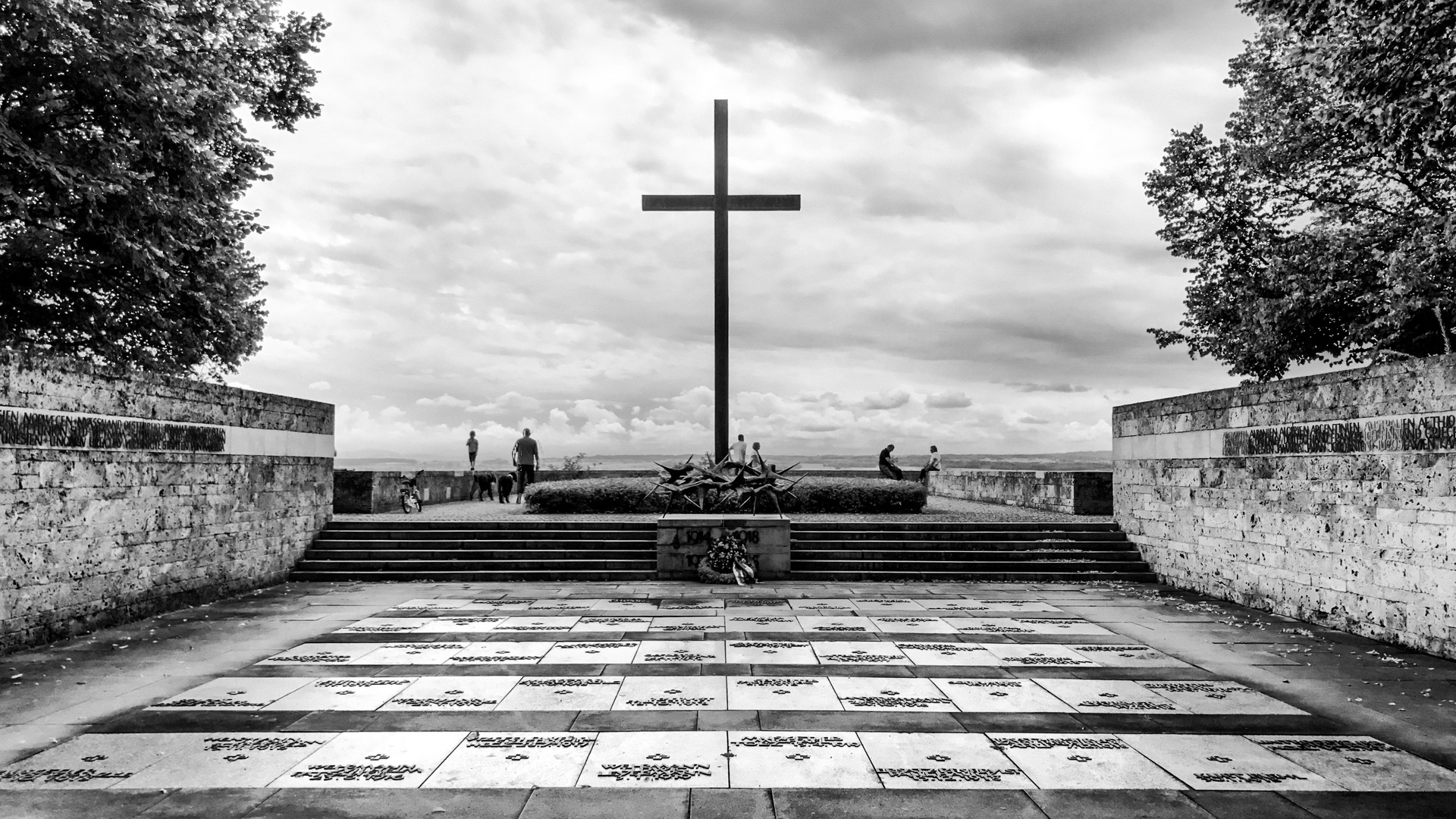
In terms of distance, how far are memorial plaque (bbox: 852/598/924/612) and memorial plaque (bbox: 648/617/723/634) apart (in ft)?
6.57

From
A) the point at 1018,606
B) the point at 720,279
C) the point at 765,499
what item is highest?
the point at 720,279

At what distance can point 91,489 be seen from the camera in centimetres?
929

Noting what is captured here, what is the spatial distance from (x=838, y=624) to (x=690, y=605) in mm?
2067

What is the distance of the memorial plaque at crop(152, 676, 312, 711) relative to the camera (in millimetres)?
6266

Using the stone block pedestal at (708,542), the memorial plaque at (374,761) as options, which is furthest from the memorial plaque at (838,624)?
the memorial plaque at (374,761)

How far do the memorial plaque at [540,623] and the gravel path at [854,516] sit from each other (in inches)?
245

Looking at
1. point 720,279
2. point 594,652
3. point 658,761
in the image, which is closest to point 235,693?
point 594,652

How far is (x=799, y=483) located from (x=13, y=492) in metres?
13.7

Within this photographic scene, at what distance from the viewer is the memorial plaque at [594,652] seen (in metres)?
7.66

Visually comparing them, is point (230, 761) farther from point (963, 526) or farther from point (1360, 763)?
point (963, 526)

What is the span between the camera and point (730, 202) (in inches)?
716

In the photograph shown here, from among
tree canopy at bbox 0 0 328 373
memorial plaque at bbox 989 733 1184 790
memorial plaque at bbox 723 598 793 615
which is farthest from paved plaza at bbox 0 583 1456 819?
tree canopy at bbox 0 0 328 373

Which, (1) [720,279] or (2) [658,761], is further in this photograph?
(1) [720,279]

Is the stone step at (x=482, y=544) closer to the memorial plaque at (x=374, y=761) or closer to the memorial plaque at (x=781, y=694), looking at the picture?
the memorial plaque at (x=781, y=694)
